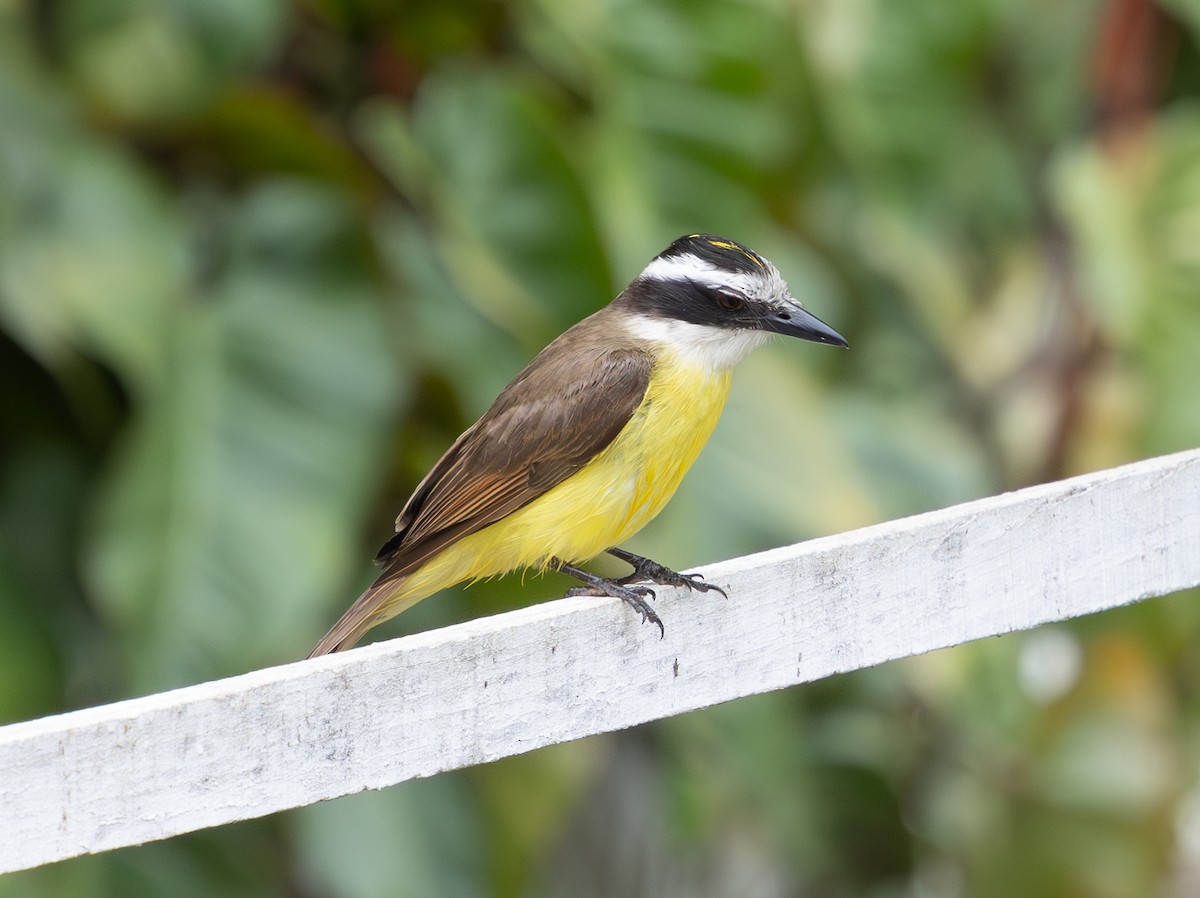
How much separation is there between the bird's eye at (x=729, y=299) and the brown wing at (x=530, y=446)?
0.15 metres

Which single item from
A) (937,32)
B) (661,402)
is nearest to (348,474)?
(661,402)

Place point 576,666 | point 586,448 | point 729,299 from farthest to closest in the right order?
point 729,299, point 586,448, point 576,666

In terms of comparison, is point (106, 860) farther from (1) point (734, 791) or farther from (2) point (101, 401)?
(1) point (734, 791)

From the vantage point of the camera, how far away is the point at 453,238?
337 centimetres

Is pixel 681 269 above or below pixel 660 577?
above

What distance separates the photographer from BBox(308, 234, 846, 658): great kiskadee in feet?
8.25

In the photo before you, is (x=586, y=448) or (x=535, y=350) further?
(x=535, y=350)

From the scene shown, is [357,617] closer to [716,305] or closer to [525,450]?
[525,450]

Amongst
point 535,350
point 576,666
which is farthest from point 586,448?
point 535,350

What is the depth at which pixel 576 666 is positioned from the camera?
1.86m

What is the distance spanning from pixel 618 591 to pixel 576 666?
15.5 inches

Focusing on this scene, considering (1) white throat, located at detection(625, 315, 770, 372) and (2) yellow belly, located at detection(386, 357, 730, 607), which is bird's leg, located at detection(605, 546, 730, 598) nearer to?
(2) yellow belly, located at detection(386, 357, 730, 607)

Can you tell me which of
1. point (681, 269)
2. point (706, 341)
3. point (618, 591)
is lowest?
point (618, 591)

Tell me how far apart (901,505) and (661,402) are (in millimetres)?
1426
